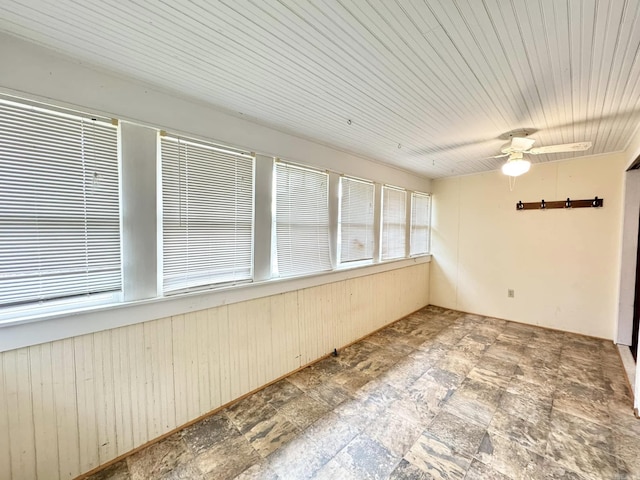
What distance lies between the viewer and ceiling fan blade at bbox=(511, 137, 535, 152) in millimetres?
2484

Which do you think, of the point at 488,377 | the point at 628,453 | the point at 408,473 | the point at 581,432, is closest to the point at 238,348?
the point at 408,473

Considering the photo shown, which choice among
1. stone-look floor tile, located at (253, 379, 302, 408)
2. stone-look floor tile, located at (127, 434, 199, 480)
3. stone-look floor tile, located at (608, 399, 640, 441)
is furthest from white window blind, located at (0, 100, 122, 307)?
stone-look floor tile, located at (608, 399, 640, 441)

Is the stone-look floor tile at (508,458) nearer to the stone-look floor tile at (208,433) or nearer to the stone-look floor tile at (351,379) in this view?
the stone-look floor tile at (351,379)

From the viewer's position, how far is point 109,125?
5.42 feet

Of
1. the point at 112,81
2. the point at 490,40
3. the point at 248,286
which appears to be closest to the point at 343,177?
the point at 248,286

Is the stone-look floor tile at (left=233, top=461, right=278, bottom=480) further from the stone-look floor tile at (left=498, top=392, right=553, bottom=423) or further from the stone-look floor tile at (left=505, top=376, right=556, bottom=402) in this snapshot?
the stone-look floor tile at (left=505, top=376, right=556, bottom=402)

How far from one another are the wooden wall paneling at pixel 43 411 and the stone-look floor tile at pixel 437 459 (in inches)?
85.4

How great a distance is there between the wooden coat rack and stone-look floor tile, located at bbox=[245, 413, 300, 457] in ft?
14.7

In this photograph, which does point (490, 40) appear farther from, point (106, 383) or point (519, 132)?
point (106, 383)

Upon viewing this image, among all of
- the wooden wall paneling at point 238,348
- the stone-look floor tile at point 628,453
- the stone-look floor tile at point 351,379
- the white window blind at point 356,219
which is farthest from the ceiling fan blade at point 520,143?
the wooden wall paneling at point 238,348

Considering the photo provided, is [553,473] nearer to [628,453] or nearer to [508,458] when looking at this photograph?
[508,458]

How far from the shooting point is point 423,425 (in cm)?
204

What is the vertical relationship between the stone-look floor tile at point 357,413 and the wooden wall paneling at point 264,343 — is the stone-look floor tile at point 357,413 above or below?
below

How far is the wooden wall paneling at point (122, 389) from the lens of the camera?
1.71m
